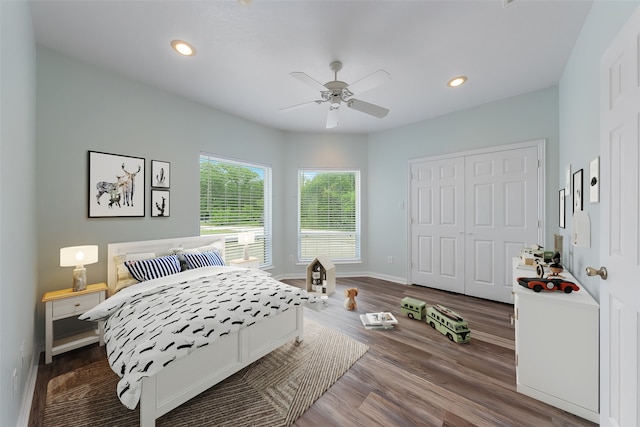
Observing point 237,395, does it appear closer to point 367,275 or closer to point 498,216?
point 367,275

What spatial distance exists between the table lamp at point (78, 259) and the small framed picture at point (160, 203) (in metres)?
0.81

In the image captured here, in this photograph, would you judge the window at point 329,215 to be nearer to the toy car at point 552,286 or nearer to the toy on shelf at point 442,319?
the toy on shelf at point 442,319

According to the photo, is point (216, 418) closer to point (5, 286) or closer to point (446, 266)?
point (5, 286)

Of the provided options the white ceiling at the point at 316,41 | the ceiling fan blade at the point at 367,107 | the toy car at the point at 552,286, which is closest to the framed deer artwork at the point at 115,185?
the white ceiling at the point at 316,41

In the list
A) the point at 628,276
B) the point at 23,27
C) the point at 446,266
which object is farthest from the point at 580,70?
the point at 23,27

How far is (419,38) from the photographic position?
2.17 m

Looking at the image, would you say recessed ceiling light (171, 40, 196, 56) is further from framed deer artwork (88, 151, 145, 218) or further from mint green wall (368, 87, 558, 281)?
mint green wall (368, 87, 558, 281)

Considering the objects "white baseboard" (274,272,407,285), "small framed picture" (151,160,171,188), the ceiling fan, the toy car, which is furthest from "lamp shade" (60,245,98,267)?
the toy car

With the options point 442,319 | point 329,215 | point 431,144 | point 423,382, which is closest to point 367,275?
point 329,215

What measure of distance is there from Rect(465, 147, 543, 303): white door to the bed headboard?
3.80 m

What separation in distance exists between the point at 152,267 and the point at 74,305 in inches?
25.5

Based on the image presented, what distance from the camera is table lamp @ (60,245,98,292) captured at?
7.23 ft

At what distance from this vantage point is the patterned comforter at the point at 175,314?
1.38 m

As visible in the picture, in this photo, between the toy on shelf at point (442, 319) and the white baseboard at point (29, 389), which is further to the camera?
the toy on shelf at point (442, 319)
